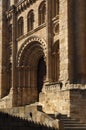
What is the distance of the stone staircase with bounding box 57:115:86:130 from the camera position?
17981mm

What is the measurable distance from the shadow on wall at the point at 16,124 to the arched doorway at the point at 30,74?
14.2 meters

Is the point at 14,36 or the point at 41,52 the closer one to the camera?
the point at 41,52

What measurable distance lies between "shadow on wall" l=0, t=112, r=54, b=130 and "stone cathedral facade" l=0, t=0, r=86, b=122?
3119 millimetres

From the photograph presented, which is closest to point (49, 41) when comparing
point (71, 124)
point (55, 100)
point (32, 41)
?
point (32, 41)

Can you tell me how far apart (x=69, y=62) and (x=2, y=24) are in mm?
13863

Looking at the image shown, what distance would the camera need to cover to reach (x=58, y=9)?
2878 cm

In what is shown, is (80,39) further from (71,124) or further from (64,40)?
(71,124)

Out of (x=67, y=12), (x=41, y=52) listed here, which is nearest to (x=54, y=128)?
(x=67, y=12)

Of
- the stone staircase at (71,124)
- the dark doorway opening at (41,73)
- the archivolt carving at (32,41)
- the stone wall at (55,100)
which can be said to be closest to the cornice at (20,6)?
the archivolt carving at (32,41)

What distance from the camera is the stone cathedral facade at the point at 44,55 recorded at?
74.4ft

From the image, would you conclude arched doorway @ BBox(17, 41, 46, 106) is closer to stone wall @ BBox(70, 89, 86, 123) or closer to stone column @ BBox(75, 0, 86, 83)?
stone column @ BBox(75, 0, 86, 83)

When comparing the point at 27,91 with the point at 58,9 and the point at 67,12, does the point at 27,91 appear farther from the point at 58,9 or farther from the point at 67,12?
the point at 67,12

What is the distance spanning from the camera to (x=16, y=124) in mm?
18250

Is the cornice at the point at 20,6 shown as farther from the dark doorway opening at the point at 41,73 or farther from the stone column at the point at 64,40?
the stone column at the point at 64,40
